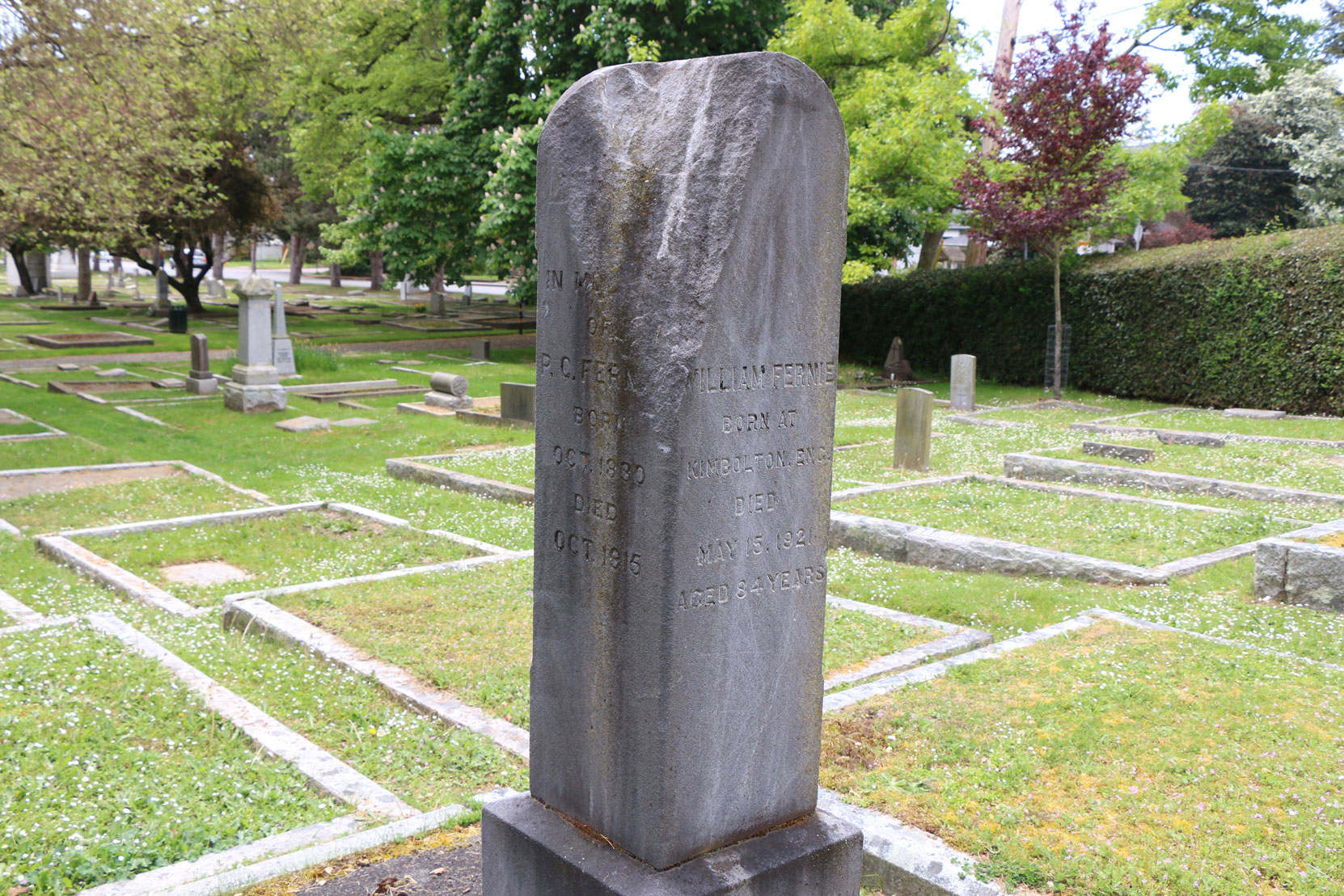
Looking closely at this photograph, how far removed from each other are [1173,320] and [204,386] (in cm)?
1873

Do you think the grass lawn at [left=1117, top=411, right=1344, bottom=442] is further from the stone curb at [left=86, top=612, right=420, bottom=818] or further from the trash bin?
the trash bin

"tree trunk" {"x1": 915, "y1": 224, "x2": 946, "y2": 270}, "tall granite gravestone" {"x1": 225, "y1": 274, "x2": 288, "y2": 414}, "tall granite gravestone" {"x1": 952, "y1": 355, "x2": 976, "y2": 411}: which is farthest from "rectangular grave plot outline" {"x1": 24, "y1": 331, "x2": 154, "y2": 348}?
"tall granite gravestone" {"x1": 952, "y1": 355, "x2": 976, "y2": 411}

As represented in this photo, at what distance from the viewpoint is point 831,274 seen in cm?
323

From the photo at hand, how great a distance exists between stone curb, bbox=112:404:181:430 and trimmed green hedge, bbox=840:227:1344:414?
17.2m

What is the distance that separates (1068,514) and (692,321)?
26.6 feet

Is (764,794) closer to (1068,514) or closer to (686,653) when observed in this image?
(686,653)

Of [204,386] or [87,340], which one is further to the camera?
[87,340]

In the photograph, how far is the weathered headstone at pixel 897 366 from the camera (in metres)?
24.0

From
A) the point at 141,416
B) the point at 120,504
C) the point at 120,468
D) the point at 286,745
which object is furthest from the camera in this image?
the point at 141,416

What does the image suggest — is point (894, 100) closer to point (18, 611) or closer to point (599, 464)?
point (18, 611)

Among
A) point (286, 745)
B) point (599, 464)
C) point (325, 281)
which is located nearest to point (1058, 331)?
point (286, 745)

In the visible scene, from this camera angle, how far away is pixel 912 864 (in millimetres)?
3898

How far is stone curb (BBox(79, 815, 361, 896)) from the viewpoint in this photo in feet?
12.4

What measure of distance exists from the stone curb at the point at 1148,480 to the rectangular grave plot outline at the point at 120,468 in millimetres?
8692
